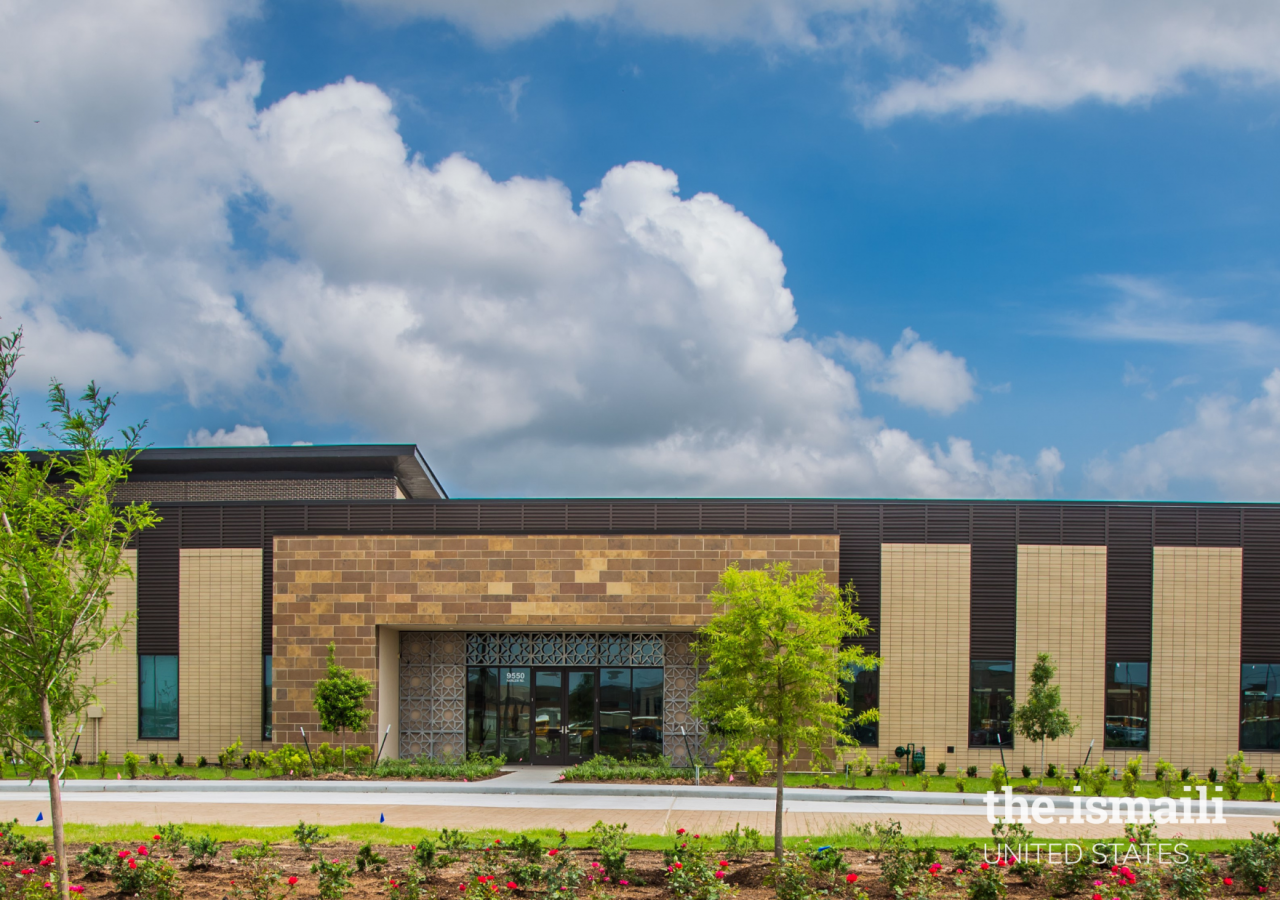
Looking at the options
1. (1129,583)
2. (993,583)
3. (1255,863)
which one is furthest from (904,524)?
(1255,863)

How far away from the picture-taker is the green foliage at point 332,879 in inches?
419

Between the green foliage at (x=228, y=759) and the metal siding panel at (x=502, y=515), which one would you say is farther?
the metal siding panel at (x=502, y=515)

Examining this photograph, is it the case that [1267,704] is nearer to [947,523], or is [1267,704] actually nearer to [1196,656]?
[1196,656]

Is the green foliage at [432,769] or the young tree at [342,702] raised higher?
the young tree at [342,702]

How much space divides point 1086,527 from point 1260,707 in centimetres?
638

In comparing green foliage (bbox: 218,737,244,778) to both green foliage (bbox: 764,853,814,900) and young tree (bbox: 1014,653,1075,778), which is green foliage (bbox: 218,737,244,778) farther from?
young tree (bbox: 1014,653,1075,778)

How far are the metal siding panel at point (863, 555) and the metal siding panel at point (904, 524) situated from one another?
0.26 m

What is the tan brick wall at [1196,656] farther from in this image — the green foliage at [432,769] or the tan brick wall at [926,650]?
the green foliage at [432,769]

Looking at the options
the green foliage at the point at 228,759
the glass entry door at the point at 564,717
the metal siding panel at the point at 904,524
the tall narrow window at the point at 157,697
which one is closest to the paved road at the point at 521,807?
the green foliage at the point at 228,759

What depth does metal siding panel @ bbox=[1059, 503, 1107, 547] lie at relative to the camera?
25016 millimetres

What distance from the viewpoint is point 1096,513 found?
82.1ft

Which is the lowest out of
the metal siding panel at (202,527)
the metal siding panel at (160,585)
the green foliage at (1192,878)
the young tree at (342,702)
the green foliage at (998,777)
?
the green foliage at (998,777)

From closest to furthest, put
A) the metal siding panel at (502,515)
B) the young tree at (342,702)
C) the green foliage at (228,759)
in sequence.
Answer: the young tree at (342,702) < the green foliage at (228,759) < the metal siding panel at (502,515)

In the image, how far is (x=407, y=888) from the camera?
10992 mm
